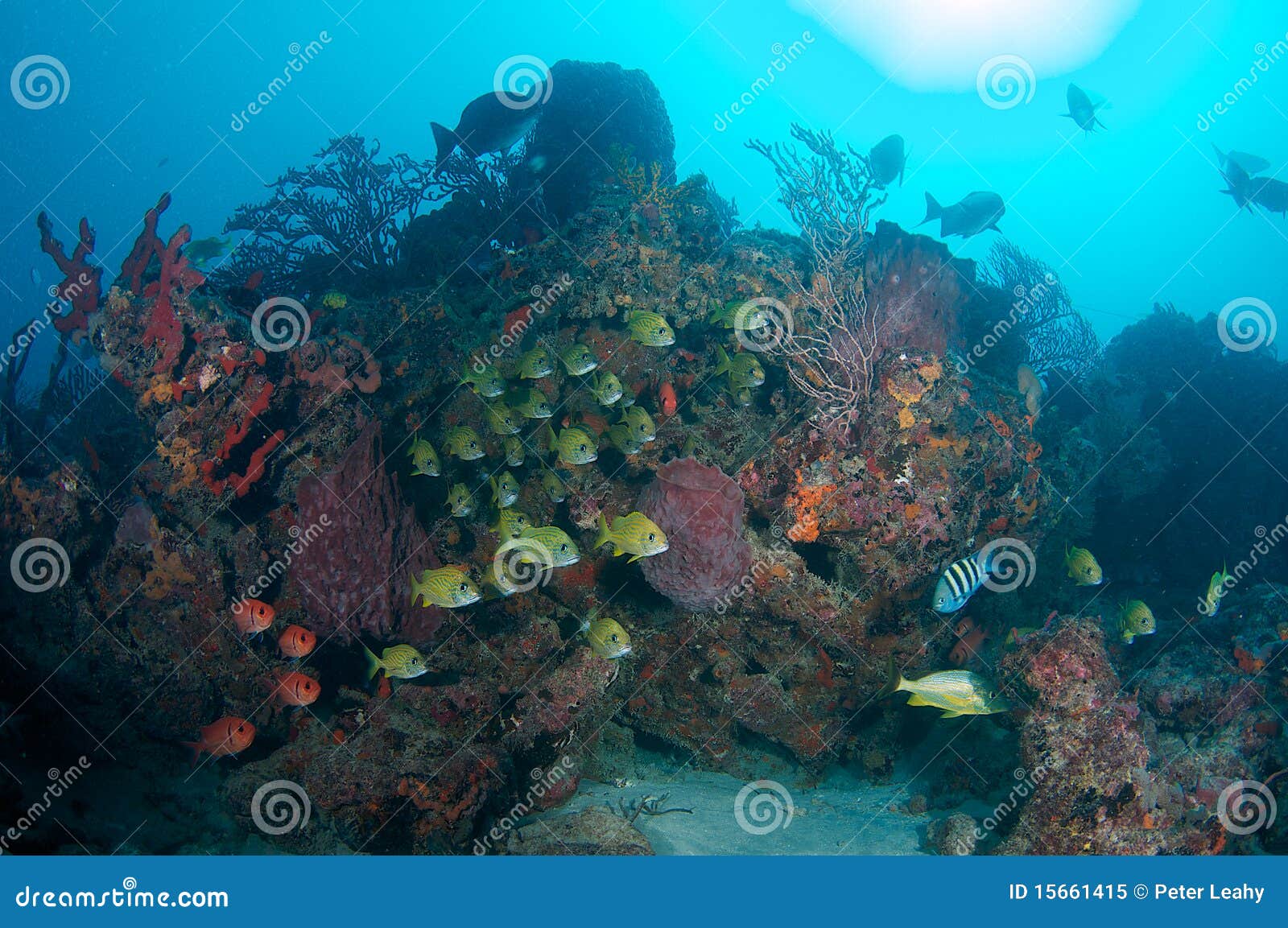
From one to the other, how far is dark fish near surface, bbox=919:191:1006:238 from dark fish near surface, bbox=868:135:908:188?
33.6 inches

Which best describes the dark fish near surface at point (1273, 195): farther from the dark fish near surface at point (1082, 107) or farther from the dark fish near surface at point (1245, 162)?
the dark fish near surface at point (1082, 107)

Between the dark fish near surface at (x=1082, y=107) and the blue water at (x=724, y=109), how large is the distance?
56.2m

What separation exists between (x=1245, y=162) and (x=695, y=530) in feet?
48.1

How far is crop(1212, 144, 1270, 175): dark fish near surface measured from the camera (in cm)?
1052

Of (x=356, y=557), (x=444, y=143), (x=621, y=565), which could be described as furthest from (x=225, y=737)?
(x=444, y=143)

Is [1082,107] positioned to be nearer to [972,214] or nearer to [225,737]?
[972,214]

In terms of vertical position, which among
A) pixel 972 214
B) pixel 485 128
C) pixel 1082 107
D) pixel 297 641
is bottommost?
pixel 297 641

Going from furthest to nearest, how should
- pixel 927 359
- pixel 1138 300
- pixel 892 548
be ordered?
pixel 1138 300 < pixel 927 359 < pixel 892 548

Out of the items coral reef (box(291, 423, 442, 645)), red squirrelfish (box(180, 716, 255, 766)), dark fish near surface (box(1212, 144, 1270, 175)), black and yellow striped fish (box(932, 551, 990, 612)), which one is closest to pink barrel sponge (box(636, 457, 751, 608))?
black and yellow striped fish (box(932, 551, 990, 612))

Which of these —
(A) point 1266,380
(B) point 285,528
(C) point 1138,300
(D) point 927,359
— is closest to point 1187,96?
(C) point 1138,300

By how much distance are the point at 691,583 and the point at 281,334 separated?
4.75 m

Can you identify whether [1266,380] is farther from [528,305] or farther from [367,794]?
[367,794]

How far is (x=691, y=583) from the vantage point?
181 inches

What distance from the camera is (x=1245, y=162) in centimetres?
1098
